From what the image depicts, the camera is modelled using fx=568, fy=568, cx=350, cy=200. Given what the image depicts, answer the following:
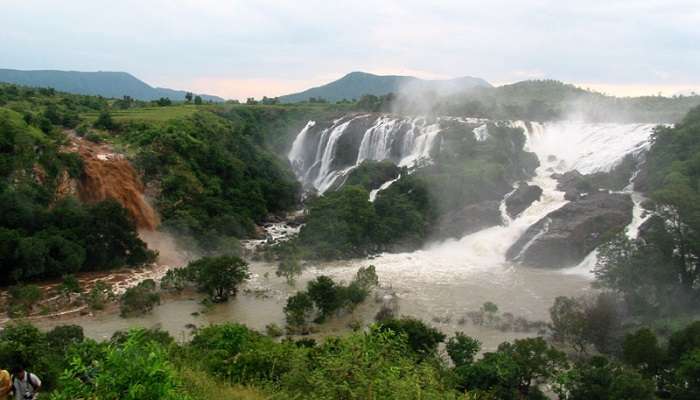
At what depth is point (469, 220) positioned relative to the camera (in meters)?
28.9

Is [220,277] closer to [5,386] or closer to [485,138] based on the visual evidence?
[5,386]

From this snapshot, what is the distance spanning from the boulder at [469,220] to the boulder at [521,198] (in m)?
0.70

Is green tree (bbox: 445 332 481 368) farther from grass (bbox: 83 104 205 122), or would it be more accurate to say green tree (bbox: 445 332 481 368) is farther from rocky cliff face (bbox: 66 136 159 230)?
grass (bbox: 83 104 205 122)

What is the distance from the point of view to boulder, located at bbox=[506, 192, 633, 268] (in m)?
25.0

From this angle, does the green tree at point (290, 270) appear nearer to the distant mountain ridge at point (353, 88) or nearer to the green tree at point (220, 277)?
the green tree at point (220, 277)

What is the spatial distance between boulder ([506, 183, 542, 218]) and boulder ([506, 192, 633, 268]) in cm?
216

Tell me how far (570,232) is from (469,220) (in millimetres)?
5207

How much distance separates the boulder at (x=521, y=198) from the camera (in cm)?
2939

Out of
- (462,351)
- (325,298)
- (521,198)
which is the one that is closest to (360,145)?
(521,198)

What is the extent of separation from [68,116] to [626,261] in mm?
30298

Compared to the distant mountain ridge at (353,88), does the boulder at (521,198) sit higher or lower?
lower

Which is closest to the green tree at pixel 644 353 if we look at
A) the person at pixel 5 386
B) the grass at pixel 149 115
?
the person at pixel 5 386

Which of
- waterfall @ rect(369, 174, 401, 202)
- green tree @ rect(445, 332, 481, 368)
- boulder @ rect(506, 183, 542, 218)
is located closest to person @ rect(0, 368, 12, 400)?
green tree @ rect(445, 332, 481, 368)

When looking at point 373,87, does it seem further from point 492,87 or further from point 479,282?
point 479,282
